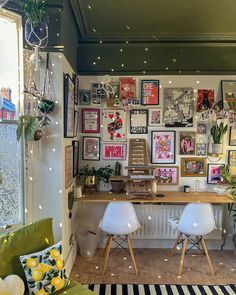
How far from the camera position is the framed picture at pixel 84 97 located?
11.5ft

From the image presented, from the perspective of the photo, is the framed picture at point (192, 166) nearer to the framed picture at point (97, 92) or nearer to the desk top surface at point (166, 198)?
the desk top surface at point (166, 198)

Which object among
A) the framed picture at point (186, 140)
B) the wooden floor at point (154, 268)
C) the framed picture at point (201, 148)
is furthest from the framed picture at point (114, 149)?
the wooden floor at point (154, 268)

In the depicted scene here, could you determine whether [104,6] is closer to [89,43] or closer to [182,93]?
[89,43]

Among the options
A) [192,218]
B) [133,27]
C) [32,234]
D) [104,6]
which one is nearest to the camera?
[32,234]

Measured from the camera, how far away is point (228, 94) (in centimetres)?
343

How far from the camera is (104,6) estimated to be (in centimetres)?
259

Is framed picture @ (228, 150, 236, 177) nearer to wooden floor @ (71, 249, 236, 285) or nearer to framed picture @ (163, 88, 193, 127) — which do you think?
framed picture @ (163, 88, 193, 127)

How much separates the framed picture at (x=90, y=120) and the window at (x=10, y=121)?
4.11 ft

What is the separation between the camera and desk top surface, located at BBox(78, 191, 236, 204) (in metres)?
3.06

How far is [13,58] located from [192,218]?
2.35 meters

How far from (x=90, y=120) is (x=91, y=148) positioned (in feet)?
1.21

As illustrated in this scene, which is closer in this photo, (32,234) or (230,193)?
(32,234)

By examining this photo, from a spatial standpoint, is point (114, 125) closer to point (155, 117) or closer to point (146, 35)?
point (155, 117)

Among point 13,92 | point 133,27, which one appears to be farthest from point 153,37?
point 13,92
